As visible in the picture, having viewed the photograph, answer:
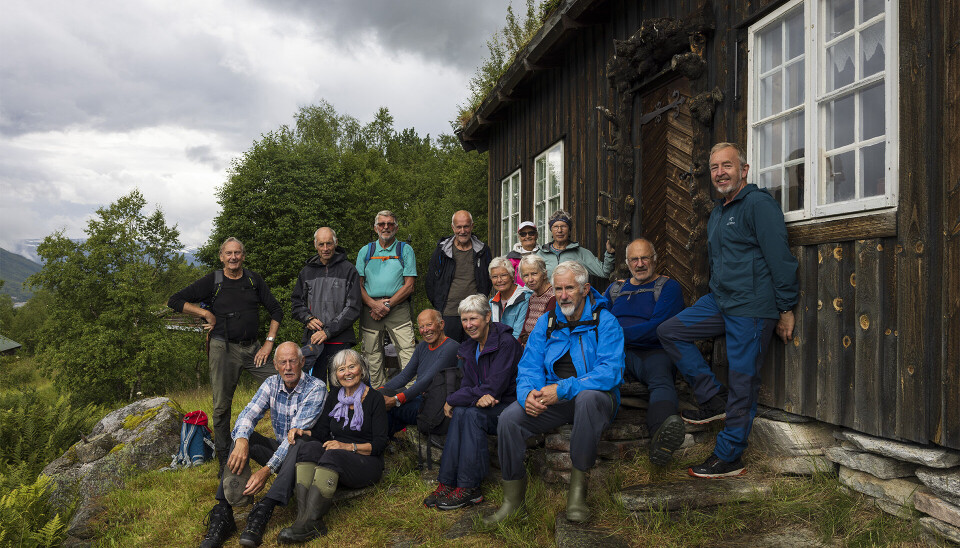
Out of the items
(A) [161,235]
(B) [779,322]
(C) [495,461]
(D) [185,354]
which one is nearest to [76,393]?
(D) [185,354]

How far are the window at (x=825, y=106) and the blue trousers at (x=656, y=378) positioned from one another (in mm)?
1268

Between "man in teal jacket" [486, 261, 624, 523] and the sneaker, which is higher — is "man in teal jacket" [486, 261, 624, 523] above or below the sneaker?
above

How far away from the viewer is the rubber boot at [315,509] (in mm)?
3819

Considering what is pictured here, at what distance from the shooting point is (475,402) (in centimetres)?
408

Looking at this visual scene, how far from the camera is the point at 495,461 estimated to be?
4.50 m

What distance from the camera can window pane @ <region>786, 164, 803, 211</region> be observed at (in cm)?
360

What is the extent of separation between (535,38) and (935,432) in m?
5.97

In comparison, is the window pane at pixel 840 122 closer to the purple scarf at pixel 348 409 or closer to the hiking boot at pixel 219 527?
the purple scarf at pixel 348 409

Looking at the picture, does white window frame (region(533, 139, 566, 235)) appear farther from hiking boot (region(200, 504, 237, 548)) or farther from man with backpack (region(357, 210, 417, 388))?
hiking boot (region(200, 504, 237, 548))

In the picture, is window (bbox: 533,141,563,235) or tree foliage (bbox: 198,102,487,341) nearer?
window (bbox: 533,141,563,235)

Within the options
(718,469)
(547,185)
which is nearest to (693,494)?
(718,469)

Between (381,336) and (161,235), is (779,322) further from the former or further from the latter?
(161,235)

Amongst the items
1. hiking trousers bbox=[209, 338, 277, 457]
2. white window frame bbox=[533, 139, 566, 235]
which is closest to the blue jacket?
hiking trousers bbox=[209, 338, 277, 457]

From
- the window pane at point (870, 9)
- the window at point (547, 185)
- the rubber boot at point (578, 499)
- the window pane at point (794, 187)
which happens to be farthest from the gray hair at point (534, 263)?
the window at point (547, 185)
